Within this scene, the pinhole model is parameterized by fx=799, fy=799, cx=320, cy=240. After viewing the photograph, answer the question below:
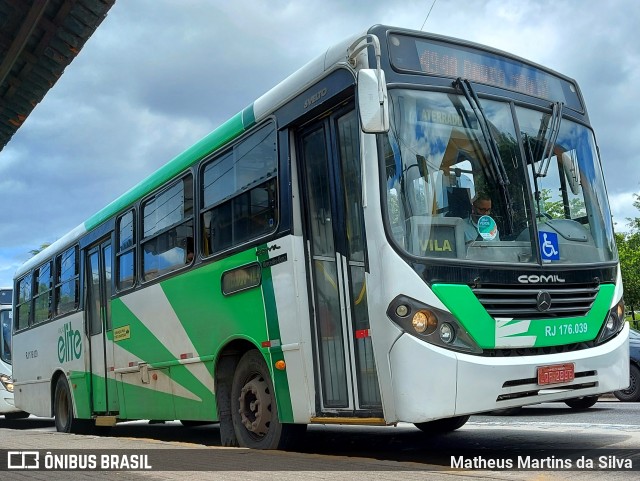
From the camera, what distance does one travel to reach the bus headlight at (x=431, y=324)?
5812mm

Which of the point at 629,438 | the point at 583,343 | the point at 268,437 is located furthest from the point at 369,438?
the point at 583,343

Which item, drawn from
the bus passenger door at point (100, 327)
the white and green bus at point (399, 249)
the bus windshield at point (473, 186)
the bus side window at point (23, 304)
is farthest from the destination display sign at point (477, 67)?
the bus side window at point (23, 304)

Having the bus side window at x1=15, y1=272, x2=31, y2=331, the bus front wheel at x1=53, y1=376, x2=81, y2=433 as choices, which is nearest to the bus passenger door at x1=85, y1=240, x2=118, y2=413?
the bus front wheel at x1=53, y1=376, x2=81, y2=433

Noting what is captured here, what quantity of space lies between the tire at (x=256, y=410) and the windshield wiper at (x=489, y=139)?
2765mm

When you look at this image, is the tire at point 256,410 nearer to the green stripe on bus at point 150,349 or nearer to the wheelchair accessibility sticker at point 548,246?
the green stripe on bus at point 150,349

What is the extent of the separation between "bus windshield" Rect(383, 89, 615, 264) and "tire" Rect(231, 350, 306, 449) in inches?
92.9

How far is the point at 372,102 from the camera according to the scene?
5.96m

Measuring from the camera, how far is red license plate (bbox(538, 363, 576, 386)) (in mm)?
6039

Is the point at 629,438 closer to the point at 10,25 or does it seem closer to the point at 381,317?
the point at 381,317

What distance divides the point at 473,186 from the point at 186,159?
4135mm

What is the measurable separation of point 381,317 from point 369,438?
3783 mm

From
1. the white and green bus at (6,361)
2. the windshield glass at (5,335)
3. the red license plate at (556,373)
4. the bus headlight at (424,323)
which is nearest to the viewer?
the bus headlight at (424,323)

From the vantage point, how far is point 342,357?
21.7 feet

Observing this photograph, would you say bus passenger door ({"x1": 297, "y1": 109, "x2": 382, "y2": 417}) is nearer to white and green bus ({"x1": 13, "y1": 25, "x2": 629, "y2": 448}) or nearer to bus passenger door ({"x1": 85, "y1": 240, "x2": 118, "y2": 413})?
white and green bus ({"x1": 13, "y1": 25, "x2": 629, "y2": 448})
